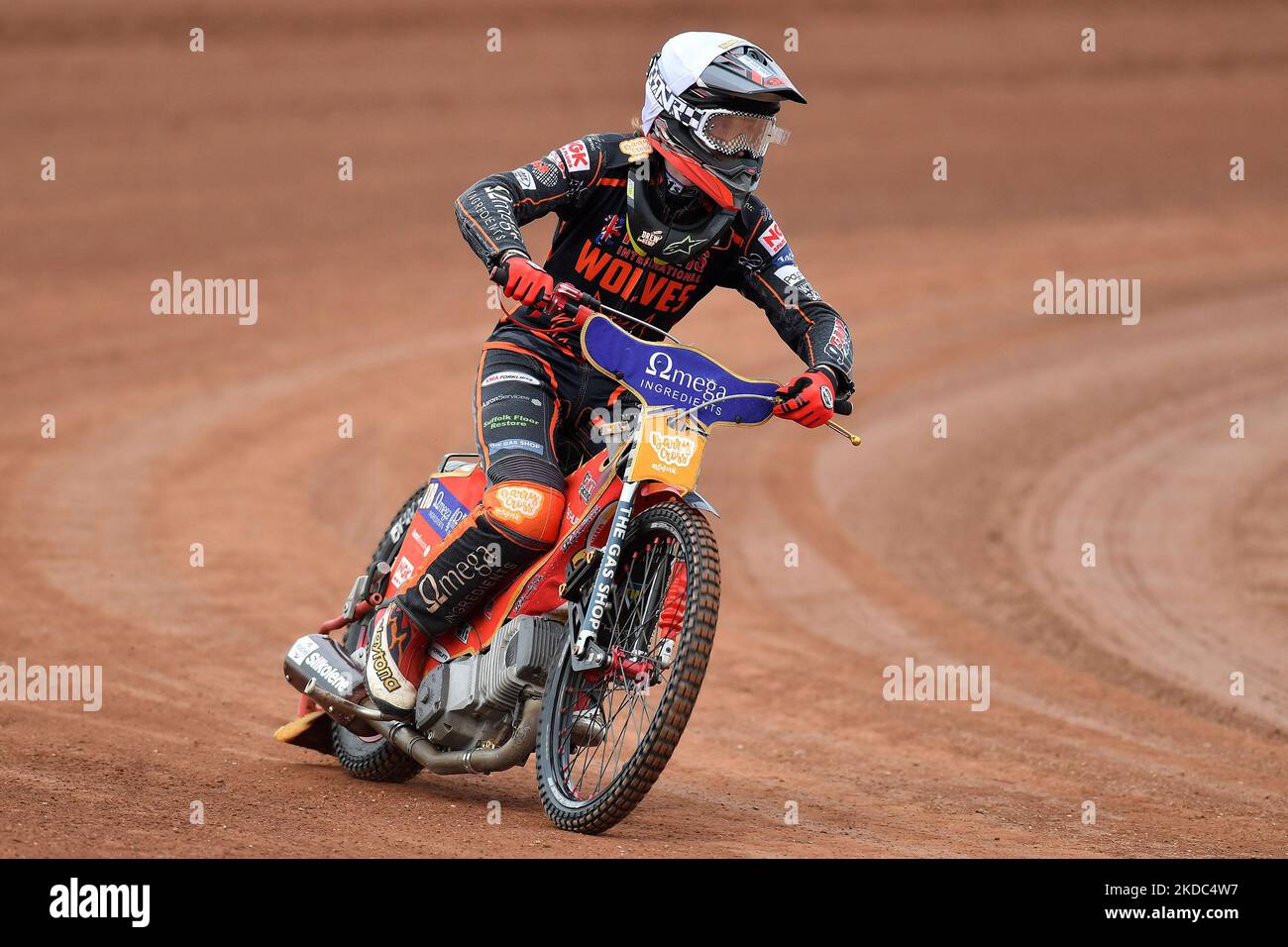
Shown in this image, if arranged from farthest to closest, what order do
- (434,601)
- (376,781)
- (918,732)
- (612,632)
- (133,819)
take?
(918,732) → (376,781) → (434,601) → (612,632) → (133,819)

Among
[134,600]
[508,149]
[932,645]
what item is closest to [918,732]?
[932,645]

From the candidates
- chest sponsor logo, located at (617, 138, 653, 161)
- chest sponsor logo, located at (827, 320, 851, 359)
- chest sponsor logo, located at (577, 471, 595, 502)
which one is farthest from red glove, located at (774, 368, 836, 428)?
chest sponsor logo, located at (617, 138, 653, 161)

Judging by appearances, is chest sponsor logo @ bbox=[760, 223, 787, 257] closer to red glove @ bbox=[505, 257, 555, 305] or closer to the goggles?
the goggles

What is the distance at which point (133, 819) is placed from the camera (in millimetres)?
5543

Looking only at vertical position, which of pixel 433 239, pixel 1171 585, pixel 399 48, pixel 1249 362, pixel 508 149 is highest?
pixel 399 48

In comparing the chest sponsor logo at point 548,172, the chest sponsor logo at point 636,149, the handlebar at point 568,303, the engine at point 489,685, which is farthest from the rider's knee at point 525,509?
the chest sponsor logo at point 636,149

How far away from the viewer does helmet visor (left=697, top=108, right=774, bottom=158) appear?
6.32 meters

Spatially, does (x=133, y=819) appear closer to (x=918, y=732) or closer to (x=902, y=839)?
(x=902, y=839)

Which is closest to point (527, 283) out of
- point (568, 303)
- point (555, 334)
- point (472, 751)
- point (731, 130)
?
point (568, 303)

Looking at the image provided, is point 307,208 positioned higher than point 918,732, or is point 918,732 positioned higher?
point 307,208

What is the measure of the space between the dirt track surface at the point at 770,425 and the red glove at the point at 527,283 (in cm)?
199

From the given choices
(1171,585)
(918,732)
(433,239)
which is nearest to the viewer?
(918,732)

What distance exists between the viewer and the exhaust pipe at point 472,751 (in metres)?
6.18

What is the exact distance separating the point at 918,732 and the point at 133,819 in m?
4.73
